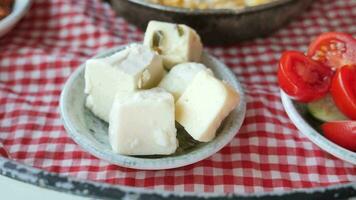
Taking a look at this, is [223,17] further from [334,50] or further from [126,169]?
[126,169]

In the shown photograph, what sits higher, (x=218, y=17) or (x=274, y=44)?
(x=218, y=17)

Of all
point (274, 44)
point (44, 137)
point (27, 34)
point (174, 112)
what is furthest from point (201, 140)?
point (27, 34)

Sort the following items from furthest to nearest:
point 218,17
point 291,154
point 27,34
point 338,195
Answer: point 27,34, point 218,17, point 291,154, point 338,195

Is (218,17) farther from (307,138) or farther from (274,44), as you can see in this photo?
(307,138)

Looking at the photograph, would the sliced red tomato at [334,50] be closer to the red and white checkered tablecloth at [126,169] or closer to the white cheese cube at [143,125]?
the red and white checkered tablecloth at [126,169]

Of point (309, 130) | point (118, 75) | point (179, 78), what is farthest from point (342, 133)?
point (118, 75)

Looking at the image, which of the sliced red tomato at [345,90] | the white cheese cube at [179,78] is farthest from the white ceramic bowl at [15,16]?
the sliced red tomato at [345,90]

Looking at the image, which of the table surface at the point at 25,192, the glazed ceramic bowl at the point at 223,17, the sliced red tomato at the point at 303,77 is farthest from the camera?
the glazed ceramic bowl at the point at 223,17
